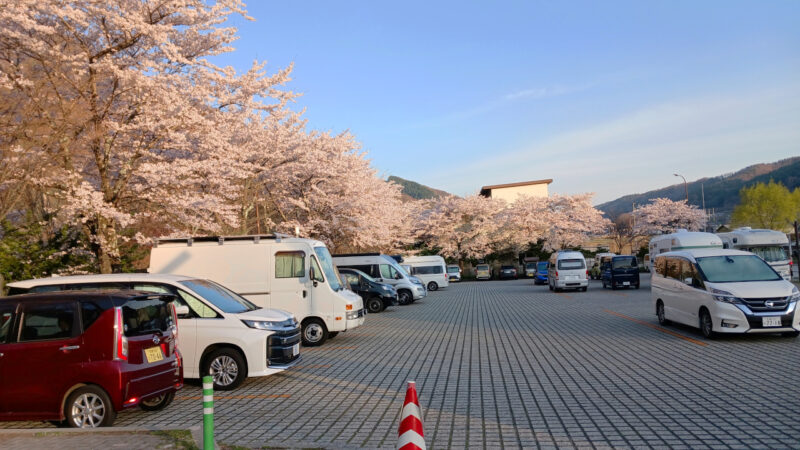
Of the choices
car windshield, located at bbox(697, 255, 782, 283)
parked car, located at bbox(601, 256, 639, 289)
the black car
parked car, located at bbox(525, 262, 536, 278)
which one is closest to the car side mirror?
car windshield, located at bbox(697, 255, 782, 283)

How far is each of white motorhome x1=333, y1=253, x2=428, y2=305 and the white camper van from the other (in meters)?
11.9

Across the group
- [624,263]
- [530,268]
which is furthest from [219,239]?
[530,268]

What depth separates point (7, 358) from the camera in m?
7.14

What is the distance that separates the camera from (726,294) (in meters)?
12.1

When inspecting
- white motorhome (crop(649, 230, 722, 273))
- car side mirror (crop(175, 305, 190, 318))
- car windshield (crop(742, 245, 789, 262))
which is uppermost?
white motorhome (crop(649, 230, 722, 273))


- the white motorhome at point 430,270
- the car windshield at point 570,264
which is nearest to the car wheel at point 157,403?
the car windshield at point 570,264

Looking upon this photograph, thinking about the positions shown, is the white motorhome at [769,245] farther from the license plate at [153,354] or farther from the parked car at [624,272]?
the license plate at [153,354]

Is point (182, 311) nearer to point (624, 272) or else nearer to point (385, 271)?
point (385, 271)

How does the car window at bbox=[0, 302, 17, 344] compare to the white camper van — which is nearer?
the car window at bbox=[0, 302, 17, 344]

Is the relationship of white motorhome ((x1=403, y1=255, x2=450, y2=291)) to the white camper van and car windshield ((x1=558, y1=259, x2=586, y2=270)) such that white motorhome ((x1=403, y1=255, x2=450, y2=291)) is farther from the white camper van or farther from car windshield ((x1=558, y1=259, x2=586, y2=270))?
the white camper van

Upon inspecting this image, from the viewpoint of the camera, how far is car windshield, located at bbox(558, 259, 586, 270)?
33312 millimetres

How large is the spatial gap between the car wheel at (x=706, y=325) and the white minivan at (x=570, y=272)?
66.1 ft

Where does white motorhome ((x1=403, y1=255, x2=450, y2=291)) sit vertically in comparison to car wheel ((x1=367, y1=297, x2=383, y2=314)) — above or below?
above

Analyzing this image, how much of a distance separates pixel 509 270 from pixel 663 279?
5084 centimetres
